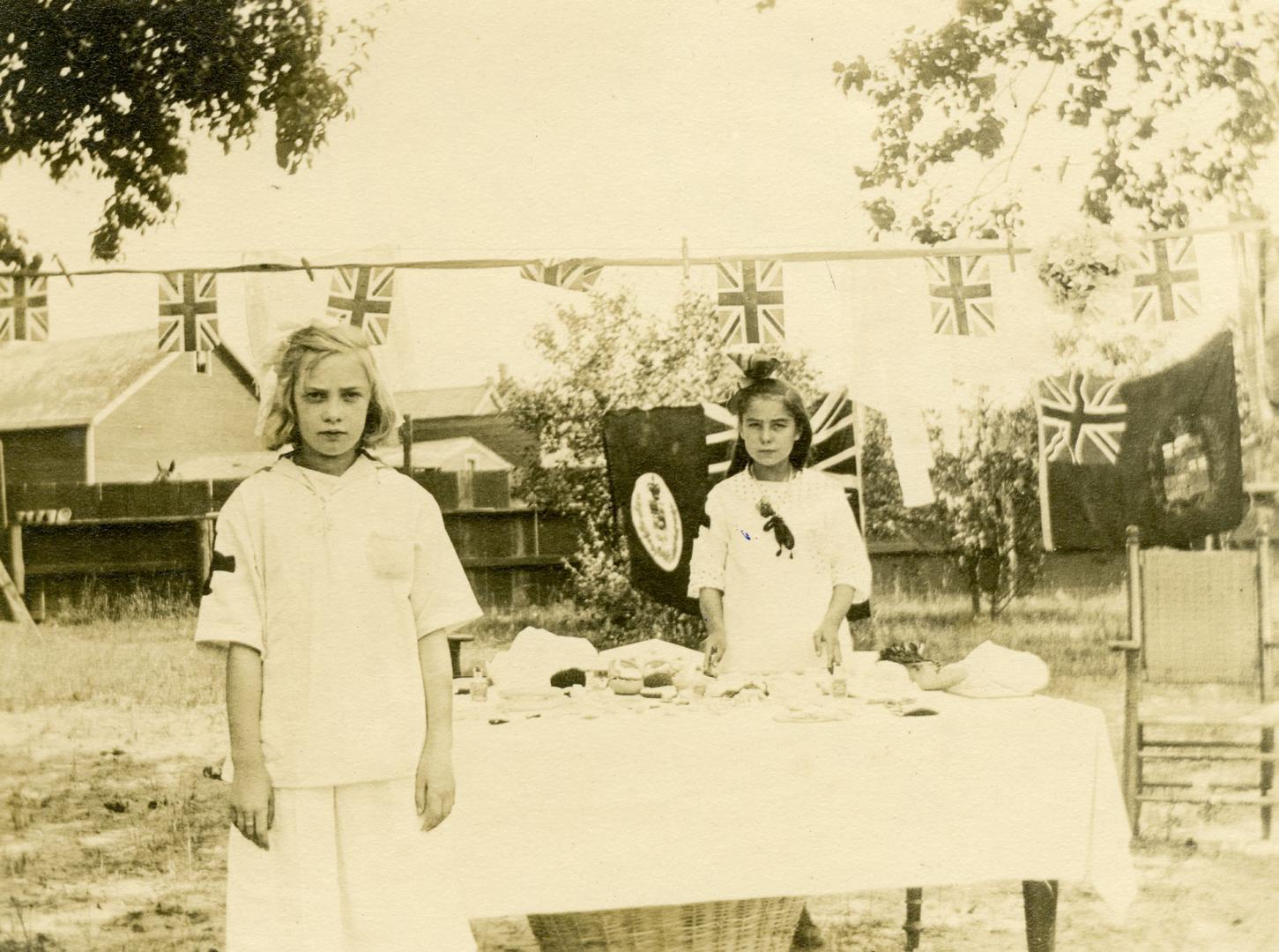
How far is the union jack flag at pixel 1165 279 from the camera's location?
11.5ft

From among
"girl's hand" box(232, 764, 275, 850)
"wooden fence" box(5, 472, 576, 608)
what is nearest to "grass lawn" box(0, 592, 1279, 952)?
"wooden fence" box(5, 472, 576, 608)

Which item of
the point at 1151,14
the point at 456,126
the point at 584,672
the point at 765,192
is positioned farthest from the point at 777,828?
the point at 1151,14

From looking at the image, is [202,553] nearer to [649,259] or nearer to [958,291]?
[649,259]

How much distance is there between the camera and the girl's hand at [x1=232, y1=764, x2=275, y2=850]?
2.32 m

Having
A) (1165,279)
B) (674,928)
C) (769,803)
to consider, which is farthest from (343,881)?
(1165,279)

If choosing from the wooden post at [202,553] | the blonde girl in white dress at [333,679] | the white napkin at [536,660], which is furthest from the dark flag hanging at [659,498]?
the wooden post at [202,553]

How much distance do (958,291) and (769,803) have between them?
63.8 inches

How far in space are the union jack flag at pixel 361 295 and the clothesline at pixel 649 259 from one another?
0.07 ft

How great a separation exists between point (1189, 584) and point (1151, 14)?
5.31ft

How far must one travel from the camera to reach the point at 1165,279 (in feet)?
11.5

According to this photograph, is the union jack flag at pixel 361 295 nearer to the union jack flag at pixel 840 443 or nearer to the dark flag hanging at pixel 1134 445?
the union jack flag at pixel 840 443

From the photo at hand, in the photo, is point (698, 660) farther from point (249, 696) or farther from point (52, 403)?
point (52, 403)

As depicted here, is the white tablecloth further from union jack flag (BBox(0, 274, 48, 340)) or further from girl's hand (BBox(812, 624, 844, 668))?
union jack flag (BBox(0, 274, 48, 340))

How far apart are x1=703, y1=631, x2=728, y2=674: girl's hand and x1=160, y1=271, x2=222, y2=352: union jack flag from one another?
5.05 ft
